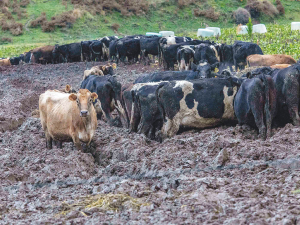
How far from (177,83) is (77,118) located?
2.35 metres

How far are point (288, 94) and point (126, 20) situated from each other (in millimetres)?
48504

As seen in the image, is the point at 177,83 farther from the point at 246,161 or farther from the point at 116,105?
the point at 246,161

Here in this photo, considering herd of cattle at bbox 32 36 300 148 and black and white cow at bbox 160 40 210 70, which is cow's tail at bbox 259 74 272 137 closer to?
herd of cattle at bbox 32 36 300 148

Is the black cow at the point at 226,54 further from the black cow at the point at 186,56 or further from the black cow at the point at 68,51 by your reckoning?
the black cow at the point at 68,51

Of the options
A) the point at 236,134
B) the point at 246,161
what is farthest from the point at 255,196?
the point at 236,134

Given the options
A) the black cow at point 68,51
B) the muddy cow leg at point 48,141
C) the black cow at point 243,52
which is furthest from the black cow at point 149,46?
the muddy cow leg at point 48,141

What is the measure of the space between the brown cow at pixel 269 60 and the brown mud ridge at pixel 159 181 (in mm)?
8970

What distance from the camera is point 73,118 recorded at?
8.76 metres

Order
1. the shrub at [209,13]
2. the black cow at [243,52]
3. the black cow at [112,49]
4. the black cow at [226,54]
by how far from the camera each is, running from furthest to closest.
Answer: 1. the shrub at [209,13]
2. the black cow at [112,49]
3. the black cow at [226,54]
4. the black cow at [243,52]

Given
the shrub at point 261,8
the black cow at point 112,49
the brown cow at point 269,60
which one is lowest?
the black cow at point 112,49

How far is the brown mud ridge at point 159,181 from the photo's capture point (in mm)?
4137

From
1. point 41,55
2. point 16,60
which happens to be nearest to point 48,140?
point 41,55

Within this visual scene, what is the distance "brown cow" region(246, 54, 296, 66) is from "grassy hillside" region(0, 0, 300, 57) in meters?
28.8

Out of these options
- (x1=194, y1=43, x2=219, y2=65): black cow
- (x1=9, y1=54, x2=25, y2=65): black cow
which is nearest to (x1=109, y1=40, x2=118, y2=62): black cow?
(x1=9, y1=54, x2=25, y2=65): black cow
